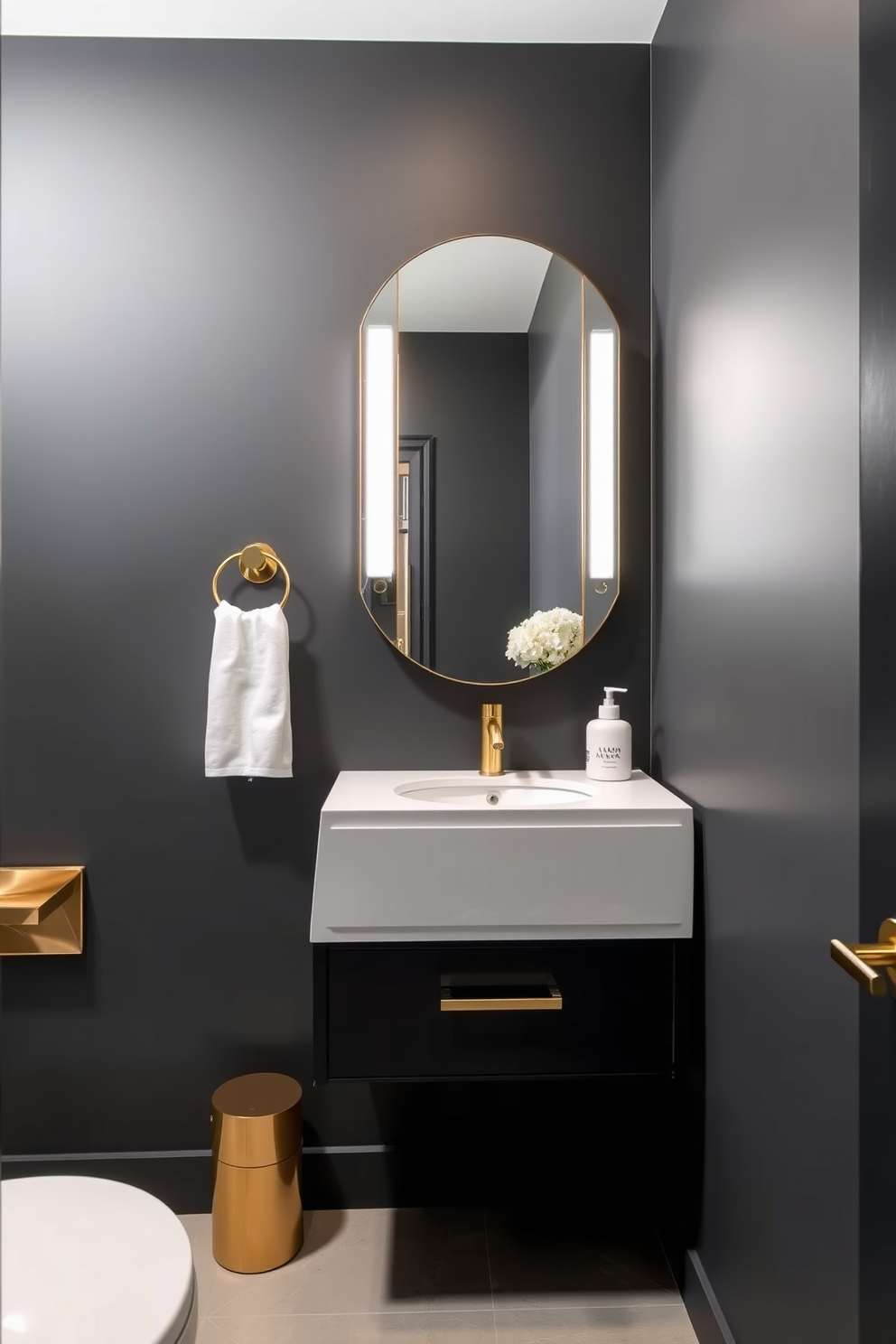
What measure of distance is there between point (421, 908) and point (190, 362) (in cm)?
117

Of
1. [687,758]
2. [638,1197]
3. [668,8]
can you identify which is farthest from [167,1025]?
[668,8]

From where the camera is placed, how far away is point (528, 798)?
173 centimetres

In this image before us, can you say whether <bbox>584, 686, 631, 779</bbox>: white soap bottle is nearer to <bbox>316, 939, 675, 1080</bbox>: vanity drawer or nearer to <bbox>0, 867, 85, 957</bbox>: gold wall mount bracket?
<bbox>316, 939, 675, 1080</bbox>: vanity drawer

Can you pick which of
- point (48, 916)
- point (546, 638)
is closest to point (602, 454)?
point (546, 638)

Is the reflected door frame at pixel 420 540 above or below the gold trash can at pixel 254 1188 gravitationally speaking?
above

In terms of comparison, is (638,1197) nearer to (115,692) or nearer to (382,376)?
(115,692)

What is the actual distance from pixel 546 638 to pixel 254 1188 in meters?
1.16

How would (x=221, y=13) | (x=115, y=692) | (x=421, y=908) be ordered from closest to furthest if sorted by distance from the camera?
(x=421, y=908), (x=221, y=13), (x=115, y=692)

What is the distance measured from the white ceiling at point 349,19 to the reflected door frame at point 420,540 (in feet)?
2.60

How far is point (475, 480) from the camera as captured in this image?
1799mm

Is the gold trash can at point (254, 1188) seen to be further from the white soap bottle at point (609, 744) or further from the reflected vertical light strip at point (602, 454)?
the reflected vertical light strip at point (602, 454)

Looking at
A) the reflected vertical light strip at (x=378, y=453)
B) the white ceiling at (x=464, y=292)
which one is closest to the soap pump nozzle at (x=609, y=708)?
the reflected vertical light strip at (x=378, y=453)

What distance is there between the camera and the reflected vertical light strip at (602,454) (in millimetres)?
1807

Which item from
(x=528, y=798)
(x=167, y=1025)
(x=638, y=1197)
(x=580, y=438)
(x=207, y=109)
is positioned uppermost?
(x=207, y=109)
